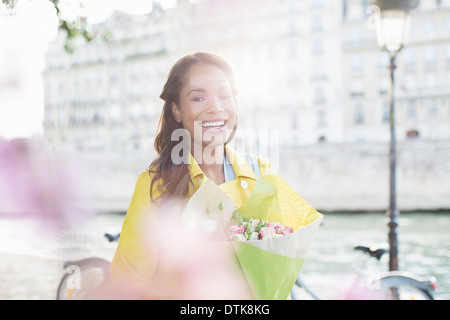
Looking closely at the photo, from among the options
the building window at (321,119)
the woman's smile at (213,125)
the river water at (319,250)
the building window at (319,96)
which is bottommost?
the river water at (319,250)

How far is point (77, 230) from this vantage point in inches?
120

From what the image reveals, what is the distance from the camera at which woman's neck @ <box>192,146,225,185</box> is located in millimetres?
1408

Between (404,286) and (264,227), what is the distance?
2.14m

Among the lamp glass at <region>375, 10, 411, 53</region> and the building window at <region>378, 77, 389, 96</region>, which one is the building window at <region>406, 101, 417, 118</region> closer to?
the building window at <region>378, 77, 389, 96</region>

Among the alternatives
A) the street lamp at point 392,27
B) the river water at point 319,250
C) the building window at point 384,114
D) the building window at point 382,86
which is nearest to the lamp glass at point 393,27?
the street lamp at point 392,27

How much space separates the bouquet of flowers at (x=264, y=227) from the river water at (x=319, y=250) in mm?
1945

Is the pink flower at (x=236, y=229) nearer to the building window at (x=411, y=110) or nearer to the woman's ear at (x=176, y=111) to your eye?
the woman's ear at (x=176, y=111)

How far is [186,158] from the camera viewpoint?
1362mm

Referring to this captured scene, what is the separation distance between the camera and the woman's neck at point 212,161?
141 cm

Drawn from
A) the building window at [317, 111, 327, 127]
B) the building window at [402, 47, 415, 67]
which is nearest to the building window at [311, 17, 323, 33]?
the building window at [317, 111, 327, 127]

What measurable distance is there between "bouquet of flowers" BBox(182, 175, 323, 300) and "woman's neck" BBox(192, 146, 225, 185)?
0.96 feet

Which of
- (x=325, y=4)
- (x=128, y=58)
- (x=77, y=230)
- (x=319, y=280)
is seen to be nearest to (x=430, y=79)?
(x=325, y=4)
